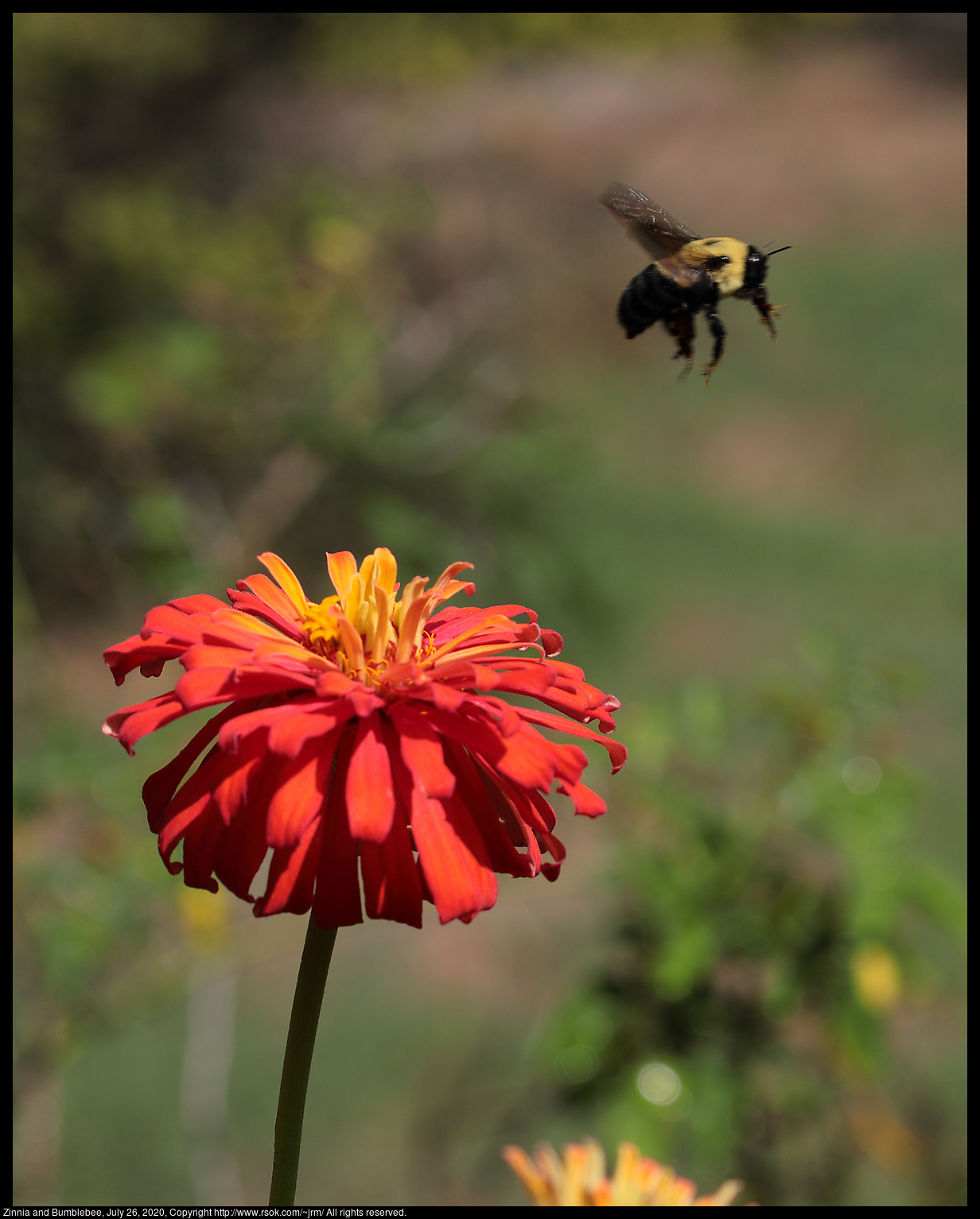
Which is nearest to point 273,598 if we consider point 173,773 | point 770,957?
point 173,773

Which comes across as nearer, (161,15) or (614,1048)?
(614,1048)

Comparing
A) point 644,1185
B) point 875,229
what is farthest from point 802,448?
point 644,1185

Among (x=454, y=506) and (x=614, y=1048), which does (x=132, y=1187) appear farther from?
(x=454, y=506)

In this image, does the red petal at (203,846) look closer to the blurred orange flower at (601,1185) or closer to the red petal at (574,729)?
the red petal at (574,729)

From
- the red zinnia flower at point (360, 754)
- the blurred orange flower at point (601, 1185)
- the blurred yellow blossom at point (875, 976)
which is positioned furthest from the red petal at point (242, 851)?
the blurred yellow blossom at point (875, 976)

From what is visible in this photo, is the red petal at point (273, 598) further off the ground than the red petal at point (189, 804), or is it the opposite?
the red petal at point (273, 598)

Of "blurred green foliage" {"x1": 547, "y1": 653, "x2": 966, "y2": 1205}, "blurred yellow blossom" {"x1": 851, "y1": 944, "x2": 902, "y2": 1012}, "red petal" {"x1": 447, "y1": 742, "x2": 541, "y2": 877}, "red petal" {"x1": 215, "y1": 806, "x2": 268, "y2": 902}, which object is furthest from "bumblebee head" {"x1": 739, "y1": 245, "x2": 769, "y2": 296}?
"blurred yellow blossom" {"x1": 851, "y1": 944, "x2": 902, "y2": 1012}
